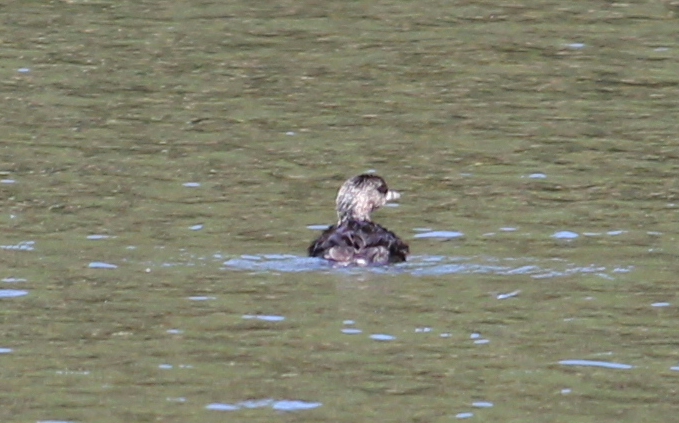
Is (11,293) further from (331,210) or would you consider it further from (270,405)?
(331,210)

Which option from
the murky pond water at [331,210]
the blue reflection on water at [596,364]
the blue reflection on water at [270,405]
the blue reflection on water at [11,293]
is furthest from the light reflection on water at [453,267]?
the blue reflection on water at [270,405]

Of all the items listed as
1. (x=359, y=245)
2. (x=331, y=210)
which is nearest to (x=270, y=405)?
(x=359, y=245)

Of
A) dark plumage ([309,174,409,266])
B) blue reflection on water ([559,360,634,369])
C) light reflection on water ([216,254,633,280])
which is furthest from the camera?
dark plumage ([309,174,409,266])

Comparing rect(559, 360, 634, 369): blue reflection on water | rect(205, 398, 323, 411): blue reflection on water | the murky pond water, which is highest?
Answer: rect(205, 398, 323, 411): blue reflection on water

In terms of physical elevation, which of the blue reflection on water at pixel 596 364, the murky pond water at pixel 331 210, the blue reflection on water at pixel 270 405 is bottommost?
the murky pond water at pixel 331 210

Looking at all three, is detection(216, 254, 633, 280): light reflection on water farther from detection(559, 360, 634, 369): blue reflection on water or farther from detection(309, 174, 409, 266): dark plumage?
detection(559, 360, 634, 369): blue reflection on water

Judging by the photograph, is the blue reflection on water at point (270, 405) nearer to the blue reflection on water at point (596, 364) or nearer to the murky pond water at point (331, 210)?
the murky pond water at point (331, 210)

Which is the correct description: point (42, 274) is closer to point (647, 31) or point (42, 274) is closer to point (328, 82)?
point (328, 82)

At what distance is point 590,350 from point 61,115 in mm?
10016

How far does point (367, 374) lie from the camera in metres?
11.8

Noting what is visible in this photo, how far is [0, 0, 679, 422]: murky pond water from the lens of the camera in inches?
461

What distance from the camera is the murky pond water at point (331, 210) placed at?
1172 cm

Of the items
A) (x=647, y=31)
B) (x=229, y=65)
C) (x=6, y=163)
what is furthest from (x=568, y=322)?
(x=647, y=31)

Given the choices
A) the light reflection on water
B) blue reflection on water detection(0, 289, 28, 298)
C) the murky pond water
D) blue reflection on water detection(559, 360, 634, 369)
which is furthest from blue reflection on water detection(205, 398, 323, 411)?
the light reflection on water
